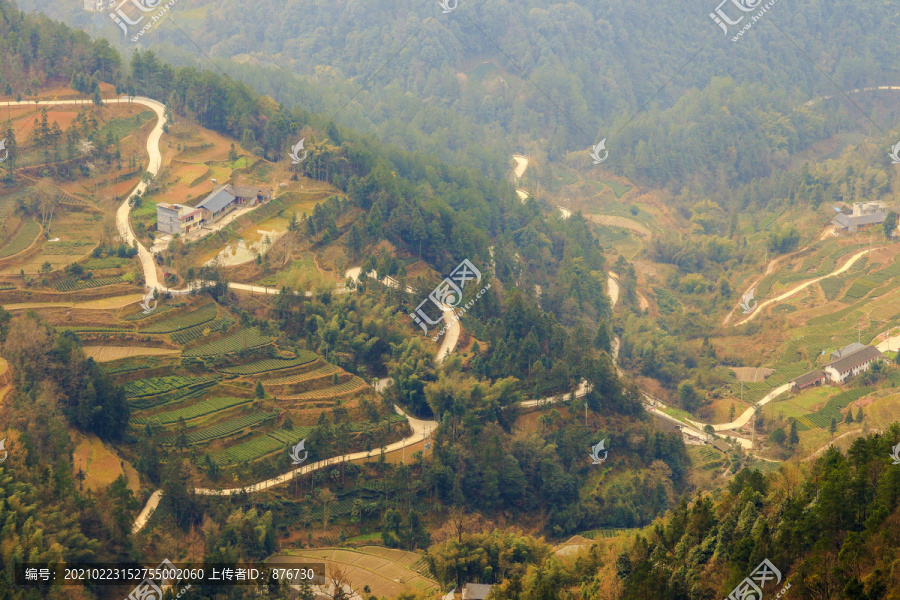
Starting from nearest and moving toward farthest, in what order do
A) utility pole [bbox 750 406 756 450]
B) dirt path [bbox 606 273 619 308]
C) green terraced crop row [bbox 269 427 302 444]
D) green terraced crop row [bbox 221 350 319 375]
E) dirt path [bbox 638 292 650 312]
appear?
green terraced crop row [bbox 269 427 302 444] → green terraced crop row [bbox 221 350 319 375] → utility pole [bbox 750 406 756 450] → dirt path [bbox 606 273 619 308] → dirt path [bbox 638 292 650 312]

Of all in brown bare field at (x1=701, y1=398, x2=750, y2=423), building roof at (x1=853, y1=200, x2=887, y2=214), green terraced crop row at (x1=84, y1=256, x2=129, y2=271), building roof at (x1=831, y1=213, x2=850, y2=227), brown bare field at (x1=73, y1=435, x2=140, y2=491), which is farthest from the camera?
building roof at (x1=853, y1=200, x2=887, y2=214)

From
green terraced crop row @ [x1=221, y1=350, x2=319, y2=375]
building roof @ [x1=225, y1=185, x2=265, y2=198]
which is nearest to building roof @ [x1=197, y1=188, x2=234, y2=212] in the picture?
building roof @ [x1=225, y1=185, x2=265, y2=198]

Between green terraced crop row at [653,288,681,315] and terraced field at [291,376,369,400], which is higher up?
terraced field at [291,376,369,400]

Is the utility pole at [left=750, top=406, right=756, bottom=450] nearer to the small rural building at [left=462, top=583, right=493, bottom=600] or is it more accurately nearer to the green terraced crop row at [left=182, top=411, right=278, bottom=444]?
the small rural building at [left=462, top=583, right=493, bottom=600]

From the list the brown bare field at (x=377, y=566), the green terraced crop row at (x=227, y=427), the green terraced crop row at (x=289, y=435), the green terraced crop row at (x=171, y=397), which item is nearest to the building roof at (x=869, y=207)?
the green terraced crop row at (x=289, y=435)

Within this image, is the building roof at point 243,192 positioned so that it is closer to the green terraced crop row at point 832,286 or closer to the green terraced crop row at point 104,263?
the green terraced crop row at point 104,263

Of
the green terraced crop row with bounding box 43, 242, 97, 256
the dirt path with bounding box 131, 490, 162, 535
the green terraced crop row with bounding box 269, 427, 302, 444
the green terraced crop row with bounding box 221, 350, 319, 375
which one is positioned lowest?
the dirt path with bounding box 131, 490, 162, 535

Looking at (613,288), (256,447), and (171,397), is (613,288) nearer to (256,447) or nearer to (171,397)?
(256,447)

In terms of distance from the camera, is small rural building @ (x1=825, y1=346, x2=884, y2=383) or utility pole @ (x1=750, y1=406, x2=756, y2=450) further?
small rural building @ (x1=825, y1=346, x2=884, y2=383)
